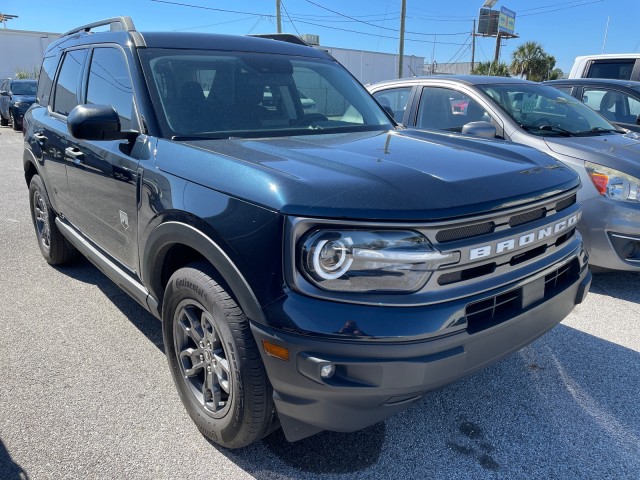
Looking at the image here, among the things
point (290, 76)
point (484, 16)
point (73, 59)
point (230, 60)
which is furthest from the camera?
point (484, 16)

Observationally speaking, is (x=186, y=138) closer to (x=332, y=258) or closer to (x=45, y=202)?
(x=332, y=258)

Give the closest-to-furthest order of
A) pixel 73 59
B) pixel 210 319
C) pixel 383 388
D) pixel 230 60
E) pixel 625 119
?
pixel 383 388 < pixel 210 319 < pixel 230 60 < pixel 73 59 < pixel 625 119

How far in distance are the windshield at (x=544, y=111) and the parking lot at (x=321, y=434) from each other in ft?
6.31

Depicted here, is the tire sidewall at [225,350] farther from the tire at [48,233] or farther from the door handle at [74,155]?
the tire at [48,233]

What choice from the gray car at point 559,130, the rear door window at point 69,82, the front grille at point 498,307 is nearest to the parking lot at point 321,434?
the gray car at point 559,130

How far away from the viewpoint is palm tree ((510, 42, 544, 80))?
45250mm

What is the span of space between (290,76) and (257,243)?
1812 millimetres

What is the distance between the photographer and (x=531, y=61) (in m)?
45.6

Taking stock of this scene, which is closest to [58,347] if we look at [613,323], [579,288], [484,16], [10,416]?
[10,416]

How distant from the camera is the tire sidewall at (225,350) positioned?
2053mm

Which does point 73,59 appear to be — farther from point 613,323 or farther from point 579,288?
point 613,323

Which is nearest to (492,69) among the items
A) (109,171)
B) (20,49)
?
(20,49)

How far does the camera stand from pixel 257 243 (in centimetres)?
188

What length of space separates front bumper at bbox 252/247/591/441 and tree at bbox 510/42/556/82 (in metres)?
48.3
